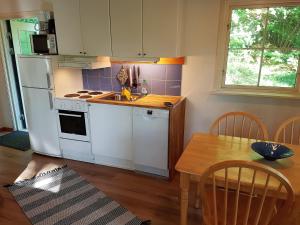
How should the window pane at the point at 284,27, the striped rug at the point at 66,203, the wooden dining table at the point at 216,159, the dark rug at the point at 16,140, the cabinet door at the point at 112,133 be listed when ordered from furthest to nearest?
the dark rug at the point at 16,140 → the cabinet door at the point at 112,133 → the window pane at the point at 284,27 → the striped rug at the point at 66,203 → the wooden dining table at the point at 216,159

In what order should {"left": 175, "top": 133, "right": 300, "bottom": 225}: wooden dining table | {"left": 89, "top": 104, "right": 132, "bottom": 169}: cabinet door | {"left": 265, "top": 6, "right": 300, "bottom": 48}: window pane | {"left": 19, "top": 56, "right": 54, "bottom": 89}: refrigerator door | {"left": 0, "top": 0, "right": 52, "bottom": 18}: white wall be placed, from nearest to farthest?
{"left": 175, "top": 133, "right": 300, "bottom": 225}: wooden dining table
{"left": 265, "top": 6, "right": 300, "bottom": 48}: window pane
{"left": 89, "top": 104, "right": 132, "bottom": 169}: cabinet door
{"left": 19, "top": 56, "right": 54, "bottom": 89}: refrigerator door
{"left": 0, "top": 0, "right": 52, "bottom": 18}: white wall

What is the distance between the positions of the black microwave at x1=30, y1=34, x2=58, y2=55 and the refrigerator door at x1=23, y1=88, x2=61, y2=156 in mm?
535

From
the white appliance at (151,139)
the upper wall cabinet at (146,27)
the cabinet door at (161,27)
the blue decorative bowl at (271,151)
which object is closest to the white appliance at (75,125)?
the white appliance at (151,139)

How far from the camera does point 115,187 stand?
260cm

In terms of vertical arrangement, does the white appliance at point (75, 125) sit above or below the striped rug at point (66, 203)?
above

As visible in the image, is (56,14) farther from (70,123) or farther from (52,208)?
(52,208)

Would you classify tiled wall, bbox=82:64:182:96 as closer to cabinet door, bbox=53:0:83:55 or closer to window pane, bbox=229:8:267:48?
cabinet door, bbox=53:0:83:55

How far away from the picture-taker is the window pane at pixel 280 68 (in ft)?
8.15

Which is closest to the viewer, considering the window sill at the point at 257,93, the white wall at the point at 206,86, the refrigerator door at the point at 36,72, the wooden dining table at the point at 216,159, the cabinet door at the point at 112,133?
the wooden dining table at the point at 216,159

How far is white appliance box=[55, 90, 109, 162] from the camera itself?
2.94m

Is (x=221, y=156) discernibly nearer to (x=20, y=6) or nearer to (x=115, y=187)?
(x=115, y=187)

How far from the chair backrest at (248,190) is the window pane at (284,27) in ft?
5.62

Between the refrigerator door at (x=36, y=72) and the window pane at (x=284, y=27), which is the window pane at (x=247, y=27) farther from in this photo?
the refrigerator door at (x=36, y=72)

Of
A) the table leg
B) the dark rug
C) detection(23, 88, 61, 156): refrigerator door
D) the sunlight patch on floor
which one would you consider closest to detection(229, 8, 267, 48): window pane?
the table leg
